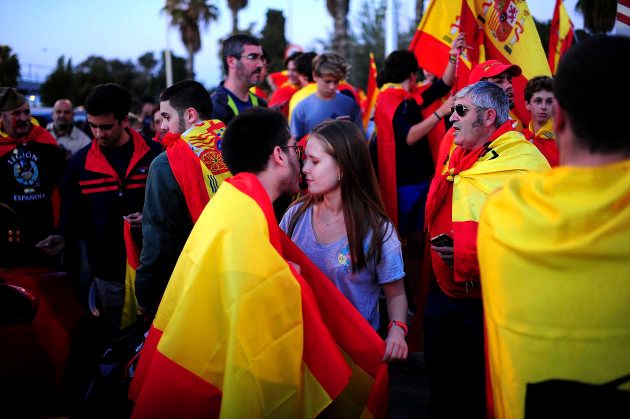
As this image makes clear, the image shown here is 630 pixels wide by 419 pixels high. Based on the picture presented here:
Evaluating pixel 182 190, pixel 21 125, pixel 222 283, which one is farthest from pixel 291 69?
pixel 222 283

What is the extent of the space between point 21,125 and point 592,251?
5.13 m

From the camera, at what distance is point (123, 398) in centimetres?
285

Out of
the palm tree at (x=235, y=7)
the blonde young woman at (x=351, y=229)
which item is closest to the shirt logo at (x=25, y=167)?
the blonde young woman at (x=351, y=229)

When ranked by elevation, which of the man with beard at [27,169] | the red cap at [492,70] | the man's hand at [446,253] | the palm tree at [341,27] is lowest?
the man's hand at [446,253]

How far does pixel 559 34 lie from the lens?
622cm

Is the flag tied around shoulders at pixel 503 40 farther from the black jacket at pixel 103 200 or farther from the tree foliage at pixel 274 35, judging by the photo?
the tree foliage at pixel 274 35

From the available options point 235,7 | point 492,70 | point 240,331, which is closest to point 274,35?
point 235,7

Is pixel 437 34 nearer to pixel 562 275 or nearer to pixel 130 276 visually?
pixel 130 276

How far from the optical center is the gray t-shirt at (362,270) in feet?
9.91

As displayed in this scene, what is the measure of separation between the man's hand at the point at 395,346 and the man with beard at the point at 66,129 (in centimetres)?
643

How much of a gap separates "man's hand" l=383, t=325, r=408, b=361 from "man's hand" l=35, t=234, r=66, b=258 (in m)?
2.87

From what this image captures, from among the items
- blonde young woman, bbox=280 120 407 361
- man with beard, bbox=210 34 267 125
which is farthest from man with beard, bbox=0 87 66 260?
blonde young woman, bbox=280 120 407 361

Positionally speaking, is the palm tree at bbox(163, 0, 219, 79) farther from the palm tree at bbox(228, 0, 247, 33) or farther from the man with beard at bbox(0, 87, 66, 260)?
the man with beard at bbox(0, 87, 66, 260)

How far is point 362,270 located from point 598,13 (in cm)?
812
